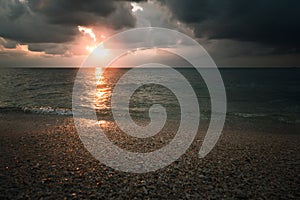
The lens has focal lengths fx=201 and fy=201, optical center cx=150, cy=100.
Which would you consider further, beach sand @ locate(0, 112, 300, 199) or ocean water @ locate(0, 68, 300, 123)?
ocean water @ locate(0, 68, 300, 123)

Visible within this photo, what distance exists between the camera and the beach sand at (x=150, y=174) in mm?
7078

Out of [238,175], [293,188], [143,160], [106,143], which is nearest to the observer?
[293,188]

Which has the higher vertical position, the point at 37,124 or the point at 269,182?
the point at 269,182

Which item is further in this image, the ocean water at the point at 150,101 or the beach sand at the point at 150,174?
the ocean water at the point at 150,101

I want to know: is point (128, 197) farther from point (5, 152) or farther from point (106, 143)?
point (5, 152)

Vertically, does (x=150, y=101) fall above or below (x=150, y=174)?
below

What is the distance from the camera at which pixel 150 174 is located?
8.51 m

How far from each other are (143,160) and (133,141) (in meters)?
3.36

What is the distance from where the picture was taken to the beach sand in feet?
23.2

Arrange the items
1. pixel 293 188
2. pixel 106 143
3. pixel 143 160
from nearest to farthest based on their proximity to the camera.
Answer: pixel 293 188
pixel 143 160
pixel 106 143

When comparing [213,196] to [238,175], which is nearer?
[213,196]

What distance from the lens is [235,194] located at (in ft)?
23.4

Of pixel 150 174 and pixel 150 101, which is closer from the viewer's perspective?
pixel 150 174

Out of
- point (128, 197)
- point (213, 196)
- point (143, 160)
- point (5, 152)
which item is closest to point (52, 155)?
point (5, 152)
